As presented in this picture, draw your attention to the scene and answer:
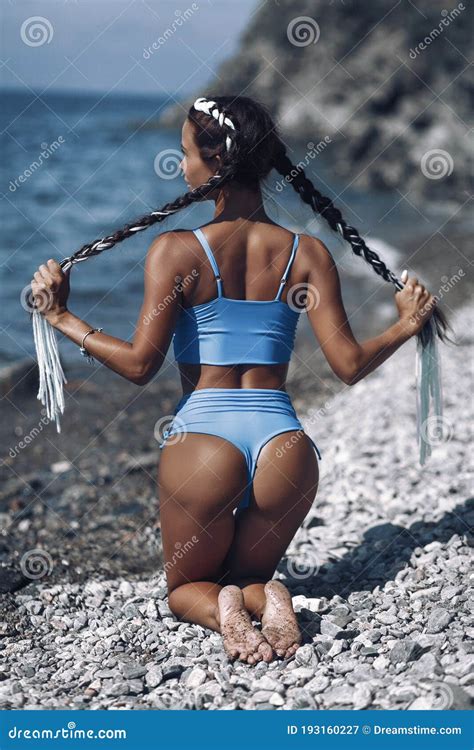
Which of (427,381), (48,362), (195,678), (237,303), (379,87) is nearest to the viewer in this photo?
(195,678)

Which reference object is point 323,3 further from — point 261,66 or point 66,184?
point 66,184

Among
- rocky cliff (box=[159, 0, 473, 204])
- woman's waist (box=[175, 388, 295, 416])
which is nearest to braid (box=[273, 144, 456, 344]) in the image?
woman's waist (box=[175, 388, 295, 416])

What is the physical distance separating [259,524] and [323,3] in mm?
46438

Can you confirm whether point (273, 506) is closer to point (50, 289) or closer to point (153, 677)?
point (153, 677)

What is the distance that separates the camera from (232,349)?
344cm

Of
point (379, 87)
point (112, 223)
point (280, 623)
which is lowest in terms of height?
point (112, 223)

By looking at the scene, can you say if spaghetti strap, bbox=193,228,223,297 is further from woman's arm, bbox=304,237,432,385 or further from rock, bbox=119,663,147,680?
rock, bbox=119,663,147,680

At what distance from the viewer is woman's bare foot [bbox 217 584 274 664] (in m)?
3.21

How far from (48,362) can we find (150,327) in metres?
0.56

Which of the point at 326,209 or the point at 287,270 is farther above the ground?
the point at 326,209

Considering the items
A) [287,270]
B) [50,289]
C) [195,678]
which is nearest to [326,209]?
[287,270]

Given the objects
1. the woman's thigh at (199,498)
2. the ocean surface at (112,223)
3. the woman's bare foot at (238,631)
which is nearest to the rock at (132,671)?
the woman's bare foot at (238,631)

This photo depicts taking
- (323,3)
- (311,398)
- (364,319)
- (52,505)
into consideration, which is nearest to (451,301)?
(364,319)

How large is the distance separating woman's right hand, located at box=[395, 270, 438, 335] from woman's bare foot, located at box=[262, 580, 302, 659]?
Result: 1.16 m
